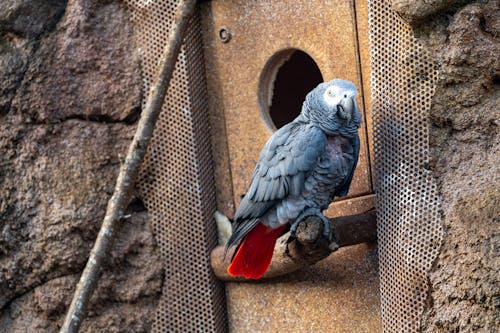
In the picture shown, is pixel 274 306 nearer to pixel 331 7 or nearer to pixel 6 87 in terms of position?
pixel 331 7

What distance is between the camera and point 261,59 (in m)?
3.42

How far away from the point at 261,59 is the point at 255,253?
85 centimetres

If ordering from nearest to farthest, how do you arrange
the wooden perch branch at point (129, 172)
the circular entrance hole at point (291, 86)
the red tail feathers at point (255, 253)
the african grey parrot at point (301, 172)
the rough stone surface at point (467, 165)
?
1. the rough stone surface at point (467, 165)
2. the african grey parrot at point (301, 172)
3. the red tail feathers at point (255, 253)
4. the wooden perch branch at point (129, 172)
5. the circular entrance hole at point (291, 86)

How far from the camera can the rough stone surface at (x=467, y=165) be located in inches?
108

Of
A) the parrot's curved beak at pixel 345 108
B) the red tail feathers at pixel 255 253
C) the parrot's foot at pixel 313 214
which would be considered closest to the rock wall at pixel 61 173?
the red tail feathers at pixel 255 253

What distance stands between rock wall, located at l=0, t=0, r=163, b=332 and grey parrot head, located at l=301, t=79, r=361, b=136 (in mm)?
909

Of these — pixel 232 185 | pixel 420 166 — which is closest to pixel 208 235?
pixel 232 185

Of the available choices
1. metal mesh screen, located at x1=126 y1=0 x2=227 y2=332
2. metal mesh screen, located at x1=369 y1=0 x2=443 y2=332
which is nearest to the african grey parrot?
metal mesh screen, located at x1=369 y1=0 x2=443 y2=332

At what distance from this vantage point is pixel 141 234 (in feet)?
11.3

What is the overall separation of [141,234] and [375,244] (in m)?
0.99

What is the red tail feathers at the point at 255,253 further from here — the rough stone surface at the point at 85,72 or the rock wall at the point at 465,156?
the rough stone surface at the point at 85,72

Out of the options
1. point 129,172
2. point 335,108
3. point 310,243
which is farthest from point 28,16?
point 310,243

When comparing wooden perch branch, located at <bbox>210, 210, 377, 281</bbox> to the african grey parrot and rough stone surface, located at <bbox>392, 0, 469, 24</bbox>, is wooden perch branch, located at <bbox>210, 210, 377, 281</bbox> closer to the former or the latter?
the african grey parrot

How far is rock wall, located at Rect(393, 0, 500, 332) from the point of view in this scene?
2744mm
